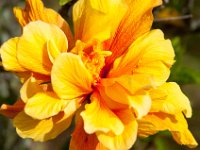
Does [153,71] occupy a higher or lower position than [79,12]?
lower

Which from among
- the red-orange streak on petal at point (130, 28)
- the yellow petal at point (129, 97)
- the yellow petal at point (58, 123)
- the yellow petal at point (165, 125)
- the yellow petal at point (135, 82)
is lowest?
the yellow petal at point (165, 125)

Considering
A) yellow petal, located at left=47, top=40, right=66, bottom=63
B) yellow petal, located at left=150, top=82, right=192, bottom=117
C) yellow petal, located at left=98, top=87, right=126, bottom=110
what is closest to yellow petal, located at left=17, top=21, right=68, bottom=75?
yellow petal, located at left=47, top=40, right=66, bottom=63

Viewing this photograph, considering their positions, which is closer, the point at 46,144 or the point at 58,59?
the point at 58,59

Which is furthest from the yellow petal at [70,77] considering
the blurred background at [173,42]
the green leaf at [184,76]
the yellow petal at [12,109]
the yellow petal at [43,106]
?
the green leaf at [184,76]

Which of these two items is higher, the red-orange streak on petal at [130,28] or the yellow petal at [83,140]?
the red-orange streak on petal at [130,28]

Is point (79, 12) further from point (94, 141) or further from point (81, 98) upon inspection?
point (94, 141)

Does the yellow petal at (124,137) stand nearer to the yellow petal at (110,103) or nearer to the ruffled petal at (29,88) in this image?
the yellow petal at (110,103)

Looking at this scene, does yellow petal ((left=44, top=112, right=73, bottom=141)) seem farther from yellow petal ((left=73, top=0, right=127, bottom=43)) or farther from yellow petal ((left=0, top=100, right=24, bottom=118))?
yellow petal ((left=73, top=0, right=127, bottom=43))

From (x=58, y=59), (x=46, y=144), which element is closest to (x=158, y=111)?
(x=58, y=59)
